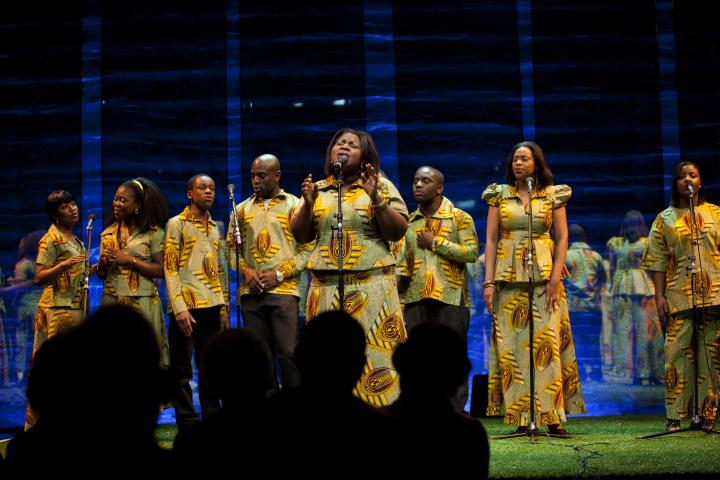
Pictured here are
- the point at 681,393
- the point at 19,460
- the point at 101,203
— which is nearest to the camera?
the point at 19,460

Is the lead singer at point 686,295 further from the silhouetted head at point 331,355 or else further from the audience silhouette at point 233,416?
the audience silhouette at point 233,416

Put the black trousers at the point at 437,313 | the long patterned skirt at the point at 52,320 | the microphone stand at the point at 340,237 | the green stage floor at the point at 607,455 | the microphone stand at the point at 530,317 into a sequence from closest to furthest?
1. the green stage floor at the point at 607,455
2. the microphone stand at the point at 340,237
3. the microphone stand at the point at 530,317
4. the long patterned skirt at the point at 52,320
5. the black trousers at the point at 437,313

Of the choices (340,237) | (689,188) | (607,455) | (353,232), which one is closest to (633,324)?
(689,188)

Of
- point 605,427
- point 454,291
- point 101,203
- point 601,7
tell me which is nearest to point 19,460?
point 454,291

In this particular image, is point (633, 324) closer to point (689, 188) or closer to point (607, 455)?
point (689, 188)

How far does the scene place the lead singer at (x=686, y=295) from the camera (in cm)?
714

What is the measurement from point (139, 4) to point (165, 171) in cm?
166

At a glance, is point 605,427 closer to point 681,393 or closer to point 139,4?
point 681,393

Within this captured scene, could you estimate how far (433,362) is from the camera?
2871 millimetres

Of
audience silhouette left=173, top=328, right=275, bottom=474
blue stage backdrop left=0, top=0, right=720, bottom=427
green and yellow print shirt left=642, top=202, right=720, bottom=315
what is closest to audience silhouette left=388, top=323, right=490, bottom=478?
audience silhouette left=173, top=328, right=275, bottom=474

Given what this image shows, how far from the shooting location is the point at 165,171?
9141 millimetres

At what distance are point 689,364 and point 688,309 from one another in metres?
0.41

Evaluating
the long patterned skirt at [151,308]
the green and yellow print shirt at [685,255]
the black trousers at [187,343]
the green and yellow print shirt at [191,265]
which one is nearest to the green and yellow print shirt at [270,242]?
the green and yellow print shirt at [191,265]

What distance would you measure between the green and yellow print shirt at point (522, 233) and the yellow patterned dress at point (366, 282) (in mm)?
1612
